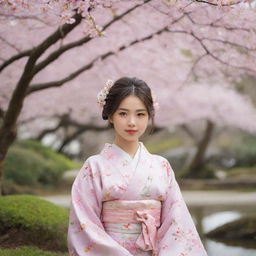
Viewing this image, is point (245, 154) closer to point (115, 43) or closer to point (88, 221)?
point (115, 43)

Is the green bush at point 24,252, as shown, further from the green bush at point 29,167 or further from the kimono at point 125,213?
the green bush at point 29,167

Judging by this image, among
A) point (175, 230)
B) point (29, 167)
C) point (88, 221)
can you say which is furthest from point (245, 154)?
point (88, 221)

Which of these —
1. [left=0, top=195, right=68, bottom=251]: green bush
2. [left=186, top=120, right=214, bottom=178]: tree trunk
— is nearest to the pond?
[left=0, top=195, right=68, bottom=251]: green bush

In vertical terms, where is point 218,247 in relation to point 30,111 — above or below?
below

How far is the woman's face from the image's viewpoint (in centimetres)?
328

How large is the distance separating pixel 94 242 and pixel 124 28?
4.81 meters

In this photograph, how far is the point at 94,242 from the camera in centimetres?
312

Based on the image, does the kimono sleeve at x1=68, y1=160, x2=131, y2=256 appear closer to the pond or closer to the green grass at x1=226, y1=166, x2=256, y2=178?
the pond

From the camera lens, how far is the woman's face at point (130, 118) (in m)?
3.28

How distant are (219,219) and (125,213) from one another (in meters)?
5.99

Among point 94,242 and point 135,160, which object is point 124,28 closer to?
point 135,160

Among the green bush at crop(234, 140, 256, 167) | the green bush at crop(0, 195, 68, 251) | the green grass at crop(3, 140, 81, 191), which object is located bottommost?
the green bush at crop(0, 195, 68, 251)

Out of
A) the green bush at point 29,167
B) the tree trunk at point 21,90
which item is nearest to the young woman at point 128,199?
the tree trunk at point 21,90

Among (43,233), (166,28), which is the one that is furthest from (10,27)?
(43,233)
